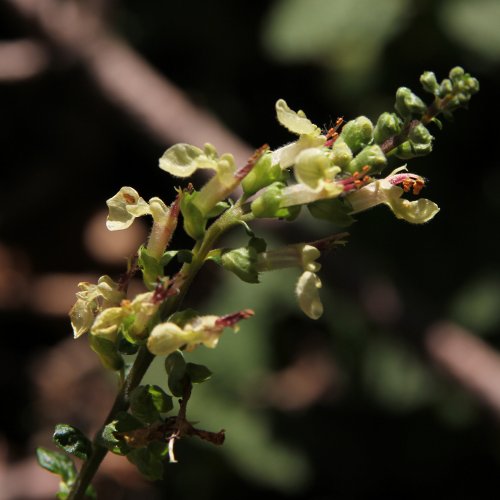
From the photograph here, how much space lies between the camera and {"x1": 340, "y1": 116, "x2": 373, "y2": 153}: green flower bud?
4.31ft

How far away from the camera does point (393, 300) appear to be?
3.40 m

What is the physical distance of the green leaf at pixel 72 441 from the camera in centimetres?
137

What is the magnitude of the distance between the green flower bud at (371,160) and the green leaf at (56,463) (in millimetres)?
742

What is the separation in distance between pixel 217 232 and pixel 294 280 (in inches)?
88.1

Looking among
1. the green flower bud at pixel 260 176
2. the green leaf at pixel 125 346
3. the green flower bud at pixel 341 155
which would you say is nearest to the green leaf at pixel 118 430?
the green leaf at pixel 125 346

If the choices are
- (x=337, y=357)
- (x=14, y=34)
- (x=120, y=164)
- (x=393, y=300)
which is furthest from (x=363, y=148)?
(x=14, y=34)

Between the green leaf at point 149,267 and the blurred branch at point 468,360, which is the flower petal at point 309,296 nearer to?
the green leaf at point 149,267

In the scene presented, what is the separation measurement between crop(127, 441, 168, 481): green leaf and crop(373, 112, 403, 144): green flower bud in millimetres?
546

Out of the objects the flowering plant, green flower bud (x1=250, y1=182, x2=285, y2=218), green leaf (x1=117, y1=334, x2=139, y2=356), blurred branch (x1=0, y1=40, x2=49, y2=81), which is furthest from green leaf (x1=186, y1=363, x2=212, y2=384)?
blurred branch (x1=0, y1=40, x2=49, y2=81)

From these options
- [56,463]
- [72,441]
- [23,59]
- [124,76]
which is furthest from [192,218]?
[23,59]

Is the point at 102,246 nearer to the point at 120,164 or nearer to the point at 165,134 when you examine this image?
the point at 120,164

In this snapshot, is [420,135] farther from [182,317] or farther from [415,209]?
[182,317]

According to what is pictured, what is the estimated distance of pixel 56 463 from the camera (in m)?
1.61

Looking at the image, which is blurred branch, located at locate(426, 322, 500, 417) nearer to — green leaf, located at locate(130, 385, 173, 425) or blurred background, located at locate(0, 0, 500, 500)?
blurred background, located at locate(0, 0, 500, 500)
